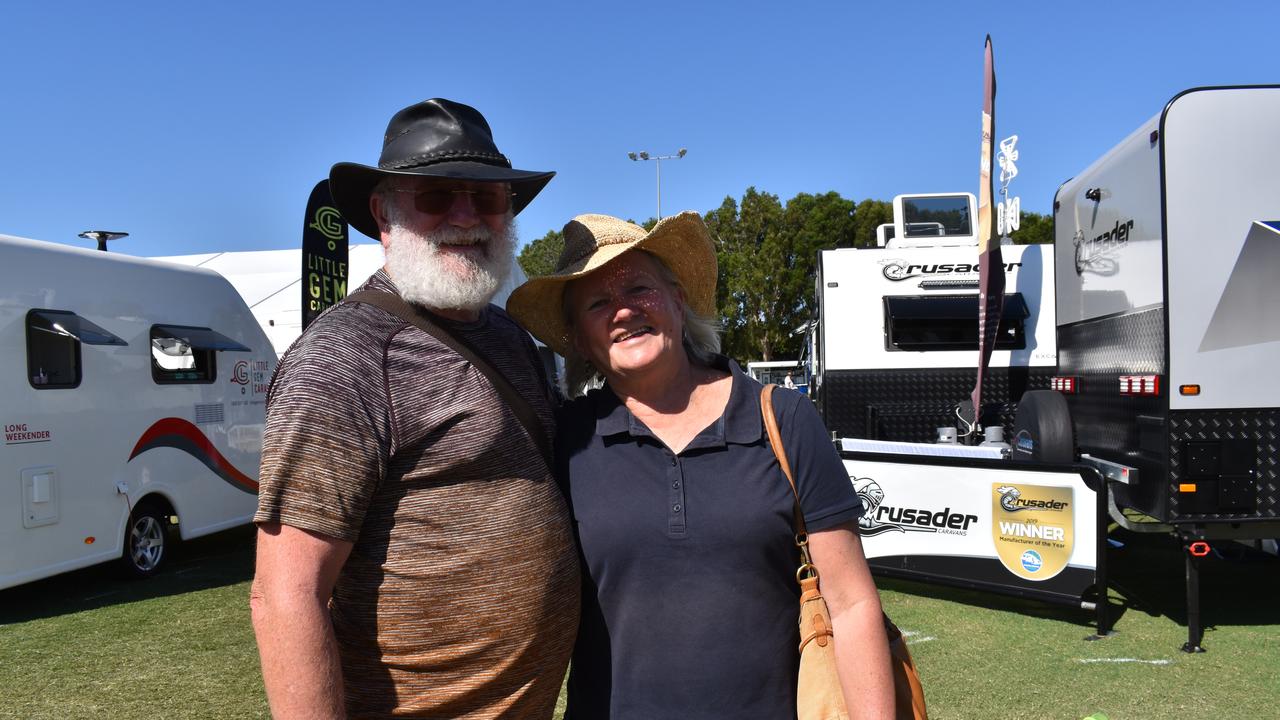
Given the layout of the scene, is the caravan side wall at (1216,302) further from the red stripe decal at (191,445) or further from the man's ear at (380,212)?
the red stripe decal at (191,445)

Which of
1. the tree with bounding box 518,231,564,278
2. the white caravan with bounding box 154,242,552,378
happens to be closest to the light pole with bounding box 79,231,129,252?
the white caravan with bounding box 154,242,552,378

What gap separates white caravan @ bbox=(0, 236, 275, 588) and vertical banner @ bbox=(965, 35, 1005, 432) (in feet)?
23.0

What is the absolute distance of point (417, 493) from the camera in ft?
5.53

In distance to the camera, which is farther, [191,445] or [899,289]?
[899,289]

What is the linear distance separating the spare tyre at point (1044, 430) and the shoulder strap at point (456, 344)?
507 centimetres

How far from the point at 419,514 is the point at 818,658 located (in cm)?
84

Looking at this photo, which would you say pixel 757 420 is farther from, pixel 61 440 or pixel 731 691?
pixel 61 440

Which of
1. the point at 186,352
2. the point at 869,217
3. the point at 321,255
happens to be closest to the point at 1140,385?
the point at 321,255

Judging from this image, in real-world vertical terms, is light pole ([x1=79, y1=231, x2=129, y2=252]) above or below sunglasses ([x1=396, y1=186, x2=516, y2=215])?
above

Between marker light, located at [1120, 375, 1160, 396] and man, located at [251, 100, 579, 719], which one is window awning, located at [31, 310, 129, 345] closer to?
man, located at [251, 100, 579, 719]

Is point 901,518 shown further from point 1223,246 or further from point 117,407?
point 117,407

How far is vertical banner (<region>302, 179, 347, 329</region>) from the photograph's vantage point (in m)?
8.05

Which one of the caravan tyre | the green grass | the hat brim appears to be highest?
the hat brim

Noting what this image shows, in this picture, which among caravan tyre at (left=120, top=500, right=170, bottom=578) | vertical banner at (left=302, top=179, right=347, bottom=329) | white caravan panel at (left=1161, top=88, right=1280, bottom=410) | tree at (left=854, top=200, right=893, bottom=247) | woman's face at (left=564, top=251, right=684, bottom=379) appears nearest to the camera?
woman's face at (left=564, top=251, right=684, bottom=379)
